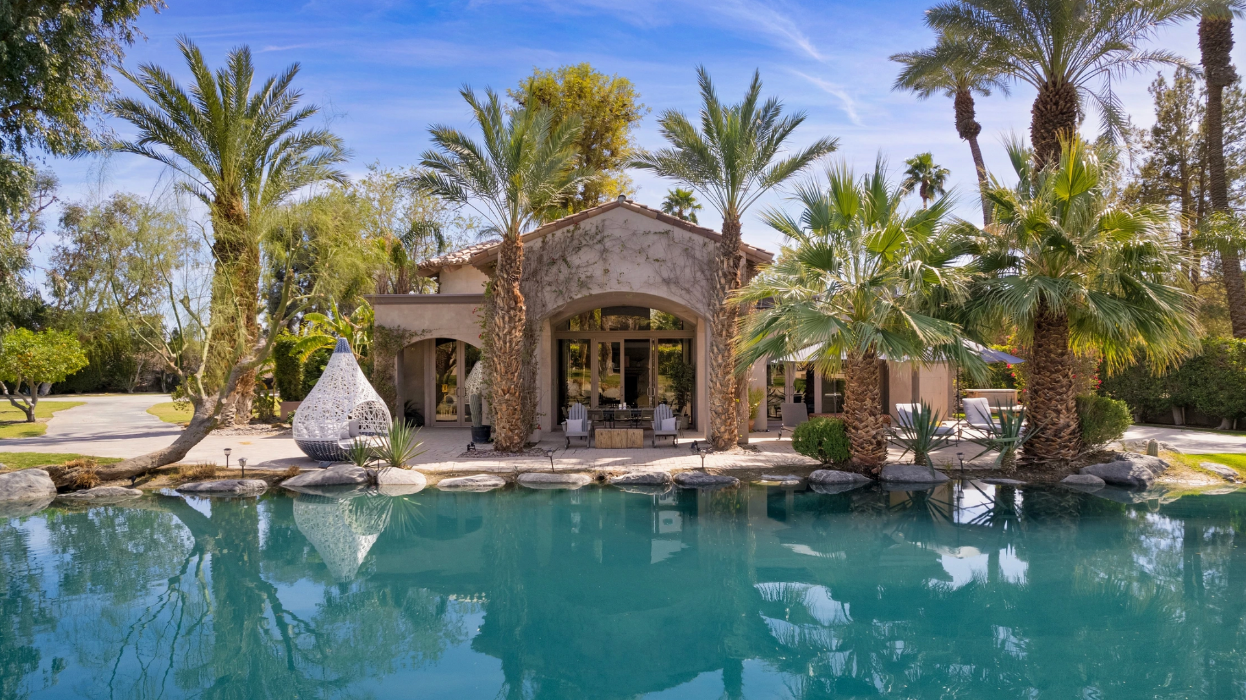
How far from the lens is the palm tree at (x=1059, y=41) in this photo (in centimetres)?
1477

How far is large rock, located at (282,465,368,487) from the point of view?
42.1 feet

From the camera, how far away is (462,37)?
56.0 feet

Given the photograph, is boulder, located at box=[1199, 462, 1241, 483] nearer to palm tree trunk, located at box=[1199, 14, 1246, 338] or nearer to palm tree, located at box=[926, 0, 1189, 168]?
palm tree, located at box=[926, 0, 1189, 168]

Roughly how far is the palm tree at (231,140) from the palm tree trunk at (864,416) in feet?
43.8

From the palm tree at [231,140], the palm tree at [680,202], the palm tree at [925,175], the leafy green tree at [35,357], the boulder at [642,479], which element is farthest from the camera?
the palm tree at [925,175]

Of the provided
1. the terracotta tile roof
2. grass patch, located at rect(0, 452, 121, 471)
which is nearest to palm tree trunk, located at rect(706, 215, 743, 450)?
the terracotta tile roof

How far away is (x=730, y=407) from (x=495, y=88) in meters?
8.55

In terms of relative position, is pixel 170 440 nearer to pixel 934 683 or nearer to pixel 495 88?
pixel 495 88

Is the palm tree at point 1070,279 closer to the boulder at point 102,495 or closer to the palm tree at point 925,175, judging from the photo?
the boulder at point 102,495

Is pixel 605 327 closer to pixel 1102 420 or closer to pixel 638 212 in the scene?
pixel 638 212

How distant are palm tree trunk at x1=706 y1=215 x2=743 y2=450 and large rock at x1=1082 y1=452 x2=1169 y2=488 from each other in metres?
6.72

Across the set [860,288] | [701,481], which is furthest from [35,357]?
[860,288]

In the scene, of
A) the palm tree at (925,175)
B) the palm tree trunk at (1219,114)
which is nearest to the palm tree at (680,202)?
the palm tree at (925,175)

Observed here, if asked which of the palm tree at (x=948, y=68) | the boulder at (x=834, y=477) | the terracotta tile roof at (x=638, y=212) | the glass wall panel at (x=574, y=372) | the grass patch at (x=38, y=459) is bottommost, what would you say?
the boulder at (x=834, y=477)
